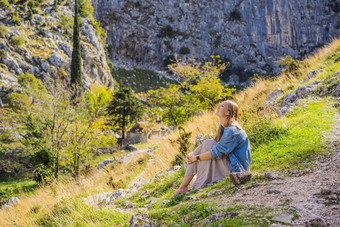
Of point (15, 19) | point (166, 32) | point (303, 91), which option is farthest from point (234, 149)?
point (166, 32)

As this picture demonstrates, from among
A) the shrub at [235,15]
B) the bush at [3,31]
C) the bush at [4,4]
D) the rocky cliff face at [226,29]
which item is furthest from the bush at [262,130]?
the shrub at [235,15]

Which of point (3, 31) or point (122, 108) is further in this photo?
point (3, 31)

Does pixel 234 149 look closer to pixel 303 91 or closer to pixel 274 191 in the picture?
pixel 274 191

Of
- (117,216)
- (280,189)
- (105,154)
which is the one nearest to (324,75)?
(280,189)

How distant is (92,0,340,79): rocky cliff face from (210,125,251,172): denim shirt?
6166 cm

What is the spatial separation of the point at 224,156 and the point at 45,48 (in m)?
36.5

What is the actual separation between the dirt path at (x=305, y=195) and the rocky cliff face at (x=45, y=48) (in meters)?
28.2

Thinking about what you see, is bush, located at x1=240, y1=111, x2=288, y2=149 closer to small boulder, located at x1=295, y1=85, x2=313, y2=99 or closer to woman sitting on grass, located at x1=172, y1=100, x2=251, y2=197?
woman sitting on grass, located at x1=172, y1=100, x2=251, y2=197

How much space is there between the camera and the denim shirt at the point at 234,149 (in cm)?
355

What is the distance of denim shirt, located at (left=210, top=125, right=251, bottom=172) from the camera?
140 inches

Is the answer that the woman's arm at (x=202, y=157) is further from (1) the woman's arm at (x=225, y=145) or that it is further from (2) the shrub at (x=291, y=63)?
(2) the shrub at (x=291, y=63)

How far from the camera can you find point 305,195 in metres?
2.47

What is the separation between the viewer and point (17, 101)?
22.6 metres

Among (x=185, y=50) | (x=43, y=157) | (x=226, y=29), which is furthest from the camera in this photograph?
(x=226, y=29)
